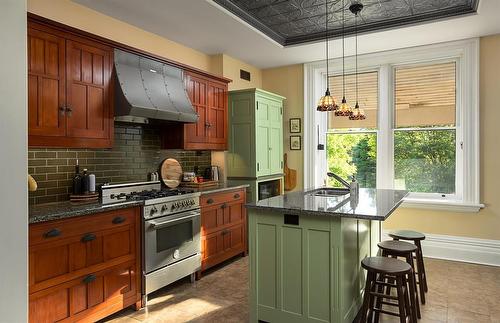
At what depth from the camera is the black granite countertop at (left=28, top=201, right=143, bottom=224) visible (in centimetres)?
232

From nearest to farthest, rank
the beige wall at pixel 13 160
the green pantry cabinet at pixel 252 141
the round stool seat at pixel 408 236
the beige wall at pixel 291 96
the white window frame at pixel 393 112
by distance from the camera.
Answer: the beige wall at pixel 13 160 < the round stool seat at pixel 408 236 < the white window frame at pixel 393 112 < the green pantry cabinet at pixel 252 141 < the beige wall at pixel 291 96

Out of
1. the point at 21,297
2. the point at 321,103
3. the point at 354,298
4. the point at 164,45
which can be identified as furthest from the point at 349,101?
the point at 21,297

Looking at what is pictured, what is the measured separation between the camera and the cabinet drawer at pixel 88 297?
2334 millimetres

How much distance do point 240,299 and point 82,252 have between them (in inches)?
58.5

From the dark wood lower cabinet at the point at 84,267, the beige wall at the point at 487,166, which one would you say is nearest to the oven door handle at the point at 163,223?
the dark wood lower cabinet at the point at 84,267

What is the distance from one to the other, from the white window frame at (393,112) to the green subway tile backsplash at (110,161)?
2013 mm

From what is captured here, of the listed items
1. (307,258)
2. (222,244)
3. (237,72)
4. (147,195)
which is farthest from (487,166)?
(147,195)

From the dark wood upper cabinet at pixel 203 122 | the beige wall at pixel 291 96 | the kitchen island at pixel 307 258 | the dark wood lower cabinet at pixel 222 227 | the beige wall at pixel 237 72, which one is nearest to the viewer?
the kitchen island at pixel 307 258

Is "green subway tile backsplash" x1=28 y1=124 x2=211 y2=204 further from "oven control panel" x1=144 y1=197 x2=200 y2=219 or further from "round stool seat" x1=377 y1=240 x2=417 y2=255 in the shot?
"round stool seat" x1=377 y1=240 x2=417 y2=255

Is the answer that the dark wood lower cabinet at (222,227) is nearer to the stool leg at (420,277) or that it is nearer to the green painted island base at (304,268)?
the green painted island base at (304,268)

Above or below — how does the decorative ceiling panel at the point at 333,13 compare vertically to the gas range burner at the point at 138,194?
above

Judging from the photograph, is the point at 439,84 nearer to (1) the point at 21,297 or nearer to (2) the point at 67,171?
(2) the point at 67,171

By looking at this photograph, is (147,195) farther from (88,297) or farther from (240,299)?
(240,299)

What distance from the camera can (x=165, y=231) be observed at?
10.8 feet
